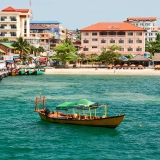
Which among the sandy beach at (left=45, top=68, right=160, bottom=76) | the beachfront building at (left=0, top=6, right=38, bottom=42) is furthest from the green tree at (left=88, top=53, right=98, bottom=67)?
the beachfront building at (left=0, top=6, right=38, bottom=42)

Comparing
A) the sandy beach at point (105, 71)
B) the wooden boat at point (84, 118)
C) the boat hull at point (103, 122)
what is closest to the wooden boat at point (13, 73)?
the sandy beach at point (105, 71)

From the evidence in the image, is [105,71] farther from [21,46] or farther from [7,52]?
[7,52]

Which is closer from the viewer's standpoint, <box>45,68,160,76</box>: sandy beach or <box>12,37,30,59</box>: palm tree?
<box>45,68,160,76</box>: sandy beach

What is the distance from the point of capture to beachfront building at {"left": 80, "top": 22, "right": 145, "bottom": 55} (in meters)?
147

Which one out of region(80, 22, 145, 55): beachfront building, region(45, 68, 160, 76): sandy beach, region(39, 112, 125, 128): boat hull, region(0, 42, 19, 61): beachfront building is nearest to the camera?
region(39, 112, 125, 128): boat hull

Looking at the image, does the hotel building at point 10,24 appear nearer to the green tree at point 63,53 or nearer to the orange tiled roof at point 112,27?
the orange tiled roof at point 112,27

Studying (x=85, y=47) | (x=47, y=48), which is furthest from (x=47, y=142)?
(x=47, y=48)

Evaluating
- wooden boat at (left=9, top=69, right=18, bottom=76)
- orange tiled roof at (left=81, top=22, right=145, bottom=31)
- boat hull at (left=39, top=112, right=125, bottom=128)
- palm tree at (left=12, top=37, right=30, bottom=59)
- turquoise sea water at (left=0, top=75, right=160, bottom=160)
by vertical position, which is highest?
orange tiled roof at (left=81, top=22, right=145, bottom=31)

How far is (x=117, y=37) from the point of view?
147500 millimetres

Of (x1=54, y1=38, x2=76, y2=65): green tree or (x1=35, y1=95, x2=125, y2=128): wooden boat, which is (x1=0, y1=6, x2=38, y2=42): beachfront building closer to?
(x1=54, y1=38, x2=76, y2=65): green tree

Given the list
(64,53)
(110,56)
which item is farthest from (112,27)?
(64,53)

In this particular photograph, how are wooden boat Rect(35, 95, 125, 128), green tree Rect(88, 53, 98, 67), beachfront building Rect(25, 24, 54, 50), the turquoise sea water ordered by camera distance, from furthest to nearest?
beachfront building Rect(25, 24, 54, 50)
green tree Rect(88, 53, 98, 67)
wooden boat Rect(35, 95, 125, 128)
the turquoise sea water

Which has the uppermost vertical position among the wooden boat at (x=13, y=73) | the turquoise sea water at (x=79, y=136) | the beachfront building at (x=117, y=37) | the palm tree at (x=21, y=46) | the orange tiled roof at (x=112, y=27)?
the orange tiled roof at (x=112, y=27)

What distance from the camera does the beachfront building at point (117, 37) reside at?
146750 millimetres
